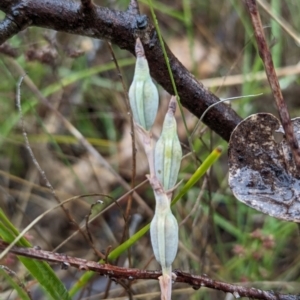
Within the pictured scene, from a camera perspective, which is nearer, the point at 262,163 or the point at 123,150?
the point at 262,163

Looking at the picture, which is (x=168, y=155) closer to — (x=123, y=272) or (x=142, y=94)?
(x=142, y=94)

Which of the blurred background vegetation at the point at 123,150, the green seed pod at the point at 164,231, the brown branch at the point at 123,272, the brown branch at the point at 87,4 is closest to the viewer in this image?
the green seed pod at the point at 164,231

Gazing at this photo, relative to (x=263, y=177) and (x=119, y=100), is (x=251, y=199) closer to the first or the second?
(x=263, y=177)

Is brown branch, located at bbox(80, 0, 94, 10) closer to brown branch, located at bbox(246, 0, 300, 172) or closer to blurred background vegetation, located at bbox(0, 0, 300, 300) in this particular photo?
brown branch, located at bbox(246, 0, 300, 172)

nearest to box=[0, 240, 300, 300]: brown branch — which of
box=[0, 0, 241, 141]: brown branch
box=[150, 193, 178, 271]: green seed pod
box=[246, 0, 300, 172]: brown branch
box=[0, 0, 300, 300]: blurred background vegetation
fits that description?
box=[150, 193, 178, 271]: green seed pod

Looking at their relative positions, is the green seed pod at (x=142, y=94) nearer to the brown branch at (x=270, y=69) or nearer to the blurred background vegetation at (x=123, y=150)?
the brown branch at (x=270, y=69)

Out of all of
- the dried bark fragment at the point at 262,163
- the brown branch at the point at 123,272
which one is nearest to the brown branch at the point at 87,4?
the dried bark fragment at the point at 262,163

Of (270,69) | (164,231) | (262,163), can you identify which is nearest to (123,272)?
(164,231)
